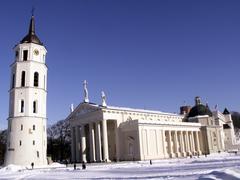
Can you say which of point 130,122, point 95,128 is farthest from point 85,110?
point 130,122

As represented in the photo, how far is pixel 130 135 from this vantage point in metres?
56.1

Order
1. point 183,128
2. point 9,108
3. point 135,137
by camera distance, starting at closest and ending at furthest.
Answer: point 9,108 < point 135,137 < point 183,128

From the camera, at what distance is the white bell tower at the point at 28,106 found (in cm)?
4503

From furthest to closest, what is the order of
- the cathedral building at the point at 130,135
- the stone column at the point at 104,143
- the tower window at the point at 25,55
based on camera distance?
the cathedral building at the point at 130,135
the stone column at the point at 104,143
the tower window at the point at 25,55

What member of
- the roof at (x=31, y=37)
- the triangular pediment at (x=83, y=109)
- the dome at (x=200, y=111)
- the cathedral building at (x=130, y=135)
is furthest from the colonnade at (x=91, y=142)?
the dome at (x=200, y=111)

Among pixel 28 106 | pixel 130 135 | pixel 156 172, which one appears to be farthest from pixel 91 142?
pixel 156 172

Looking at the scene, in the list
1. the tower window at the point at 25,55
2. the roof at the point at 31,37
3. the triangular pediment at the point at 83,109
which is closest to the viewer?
the tower window at the point at 25,55

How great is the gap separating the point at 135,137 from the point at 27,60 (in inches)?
954

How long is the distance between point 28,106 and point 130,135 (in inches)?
804

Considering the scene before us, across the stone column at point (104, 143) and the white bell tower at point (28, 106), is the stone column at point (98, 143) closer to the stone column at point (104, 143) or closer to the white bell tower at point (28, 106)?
the stone column at point (104, 143)

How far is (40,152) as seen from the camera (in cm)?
4638

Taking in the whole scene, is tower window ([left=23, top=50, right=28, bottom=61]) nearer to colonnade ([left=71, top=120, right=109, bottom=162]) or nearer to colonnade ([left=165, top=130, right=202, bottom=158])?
colonnade ([left=71, top=120, right=109, bottom=162])

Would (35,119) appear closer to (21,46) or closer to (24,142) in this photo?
(24,142)

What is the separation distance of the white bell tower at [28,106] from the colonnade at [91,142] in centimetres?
1163
